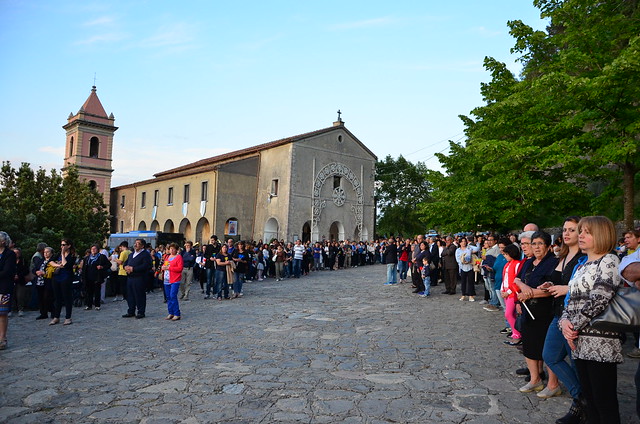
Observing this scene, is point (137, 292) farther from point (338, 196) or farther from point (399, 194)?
point (399, 194)

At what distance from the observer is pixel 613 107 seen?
1238cm

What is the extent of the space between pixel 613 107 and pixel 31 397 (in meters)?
14.2

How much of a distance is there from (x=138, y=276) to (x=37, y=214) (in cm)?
1057

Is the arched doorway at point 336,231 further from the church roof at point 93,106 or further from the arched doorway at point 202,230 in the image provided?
the church roof at point 93,106

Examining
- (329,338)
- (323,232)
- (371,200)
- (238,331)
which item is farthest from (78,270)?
(371,200)

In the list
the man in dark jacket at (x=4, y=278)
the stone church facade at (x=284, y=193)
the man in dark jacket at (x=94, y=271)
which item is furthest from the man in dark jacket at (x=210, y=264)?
the stone church facade at (x=284, y=193)

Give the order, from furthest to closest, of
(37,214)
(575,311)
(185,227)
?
(185,227)
(37,214)
(575,311)

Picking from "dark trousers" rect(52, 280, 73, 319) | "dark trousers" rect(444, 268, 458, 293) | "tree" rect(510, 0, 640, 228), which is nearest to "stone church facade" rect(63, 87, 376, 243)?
"dark trousers" rect(444, 268, 458, 293)

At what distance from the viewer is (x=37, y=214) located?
17922mm

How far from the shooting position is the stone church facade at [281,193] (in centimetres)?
3553

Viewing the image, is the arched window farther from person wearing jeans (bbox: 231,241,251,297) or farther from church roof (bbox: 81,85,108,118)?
person wearing jeans (bbox: 231,241,251,297)

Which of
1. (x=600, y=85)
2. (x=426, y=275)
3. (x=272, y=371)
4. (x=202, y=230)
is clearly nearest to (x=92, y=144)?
(x=202, y=230)

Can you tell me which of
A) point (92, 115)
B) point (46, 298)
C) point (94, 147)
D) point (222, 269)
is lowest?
point (46, 298)

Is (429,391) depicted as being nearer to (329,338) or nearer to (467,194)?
(329,338)
